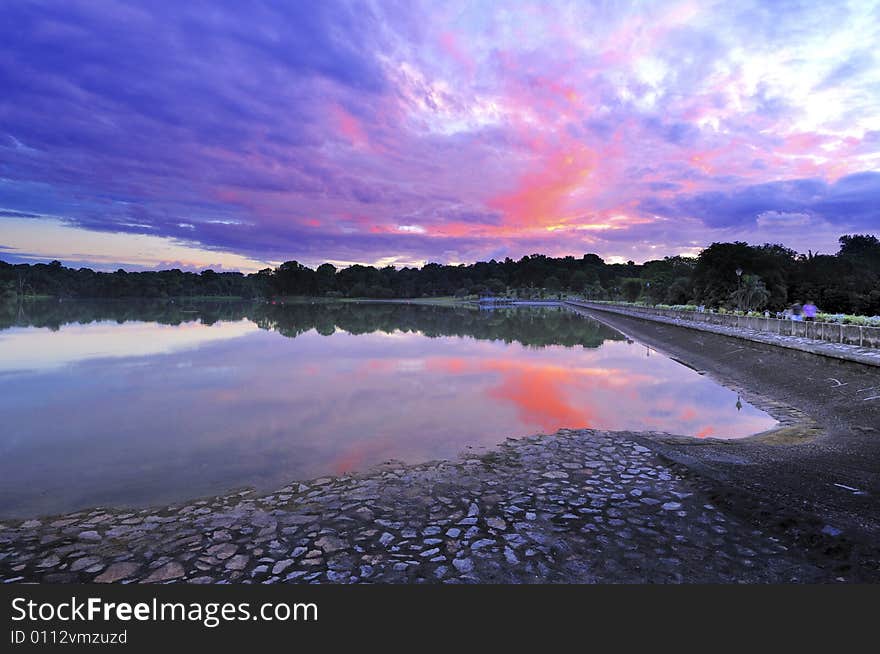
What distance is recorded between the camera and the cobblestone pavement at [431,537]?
183 inches

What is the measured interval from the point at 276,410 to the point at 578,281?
167 m

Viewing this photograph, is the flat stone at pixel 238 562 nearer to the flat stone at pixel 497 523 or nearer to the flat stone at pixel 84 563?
the flat stone at pixel 84 563

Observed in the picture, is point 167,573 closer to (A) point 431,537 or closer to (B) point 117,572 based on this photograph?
(B) point 117,572

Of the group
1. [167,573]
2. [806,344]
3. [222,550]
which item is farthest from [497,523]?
[806,344]

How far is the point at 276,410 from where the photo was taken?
44.5ft

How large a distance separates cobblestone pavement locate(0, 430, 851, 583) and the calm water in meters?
1.38

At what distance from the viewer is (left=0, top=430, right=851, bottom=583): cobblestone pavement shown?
4652mm

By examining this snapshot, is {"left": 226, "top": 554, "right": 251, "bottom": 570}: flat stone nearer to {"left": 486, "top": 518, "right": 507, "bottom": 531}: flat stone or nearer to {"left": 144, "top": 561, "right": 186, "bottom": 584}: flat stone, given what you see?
{"left": 144, "top": 561, "right": 186, "bottom": 584}: flat stone

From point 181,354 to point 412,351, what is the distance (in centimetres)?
1298

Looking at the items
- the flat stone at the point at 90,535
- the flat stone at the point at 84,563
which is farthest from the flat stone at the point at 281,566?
the flat stone at the point at 90,535

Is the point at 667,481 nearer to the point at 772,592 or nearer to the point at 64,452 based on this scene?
the point at 772,592

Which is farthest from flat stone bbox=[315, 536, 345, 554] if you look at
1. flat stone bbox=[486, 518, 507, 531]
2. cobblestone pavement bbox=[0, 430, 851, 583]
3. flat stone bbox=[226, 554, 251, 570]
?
flat stone bbox=[486, 518, 507, 531]

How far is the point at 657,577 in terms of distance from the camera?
14.8 ft

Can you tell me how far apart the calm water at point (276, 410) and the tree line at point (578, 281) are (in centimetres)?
4056
